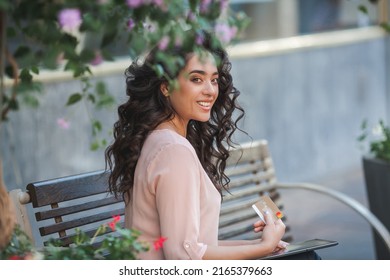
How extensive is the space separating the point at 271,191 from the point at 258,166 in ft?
0.45

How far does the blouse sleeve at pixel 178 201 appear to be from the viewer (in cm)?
262

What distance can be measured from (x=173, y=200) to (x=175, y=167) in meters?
0.10

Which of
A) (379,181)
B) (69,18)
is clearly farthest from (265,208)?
(379,181)

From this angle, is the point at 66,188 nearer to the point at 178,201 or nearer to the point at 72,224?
the point at 72,224

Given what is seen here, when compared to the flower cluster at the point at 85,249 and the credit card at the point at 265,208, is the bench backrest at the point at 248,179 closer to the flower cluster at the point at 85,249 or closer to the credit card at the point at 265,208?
the credit card at the point at 265,208

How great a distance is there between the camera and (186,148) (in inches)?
108

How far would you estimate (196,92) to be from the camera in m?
2.87

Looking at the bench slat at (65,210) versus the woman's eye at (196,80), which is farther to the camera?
the bench slat at (65,210)

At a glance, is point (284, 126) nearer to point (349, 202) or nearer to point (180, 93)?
point (349, 202)

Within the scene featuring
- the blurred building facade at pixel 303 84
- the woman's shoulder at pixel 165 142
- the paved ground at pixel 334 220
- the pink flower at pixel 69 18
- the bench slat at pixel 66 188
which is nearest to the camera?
the pink flower at pixel 69 18

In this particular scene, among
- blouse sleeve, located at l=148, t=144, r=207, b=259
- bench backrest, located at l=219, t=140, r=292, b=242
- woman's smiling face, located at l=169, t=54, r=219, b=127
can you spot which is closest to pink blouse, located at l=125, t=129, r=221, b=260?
blouse sleeve, located at l=148, t=144, r=207, b=259

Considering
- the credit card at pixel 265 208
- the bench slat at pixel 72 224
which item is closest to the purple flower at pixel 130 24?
the credit card at pixel 265 208

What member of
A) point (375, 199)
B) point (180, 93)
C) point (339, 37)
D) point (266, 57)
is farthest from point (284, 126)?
point (180, 93)

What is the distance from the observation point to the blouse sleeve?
2.62 metres
